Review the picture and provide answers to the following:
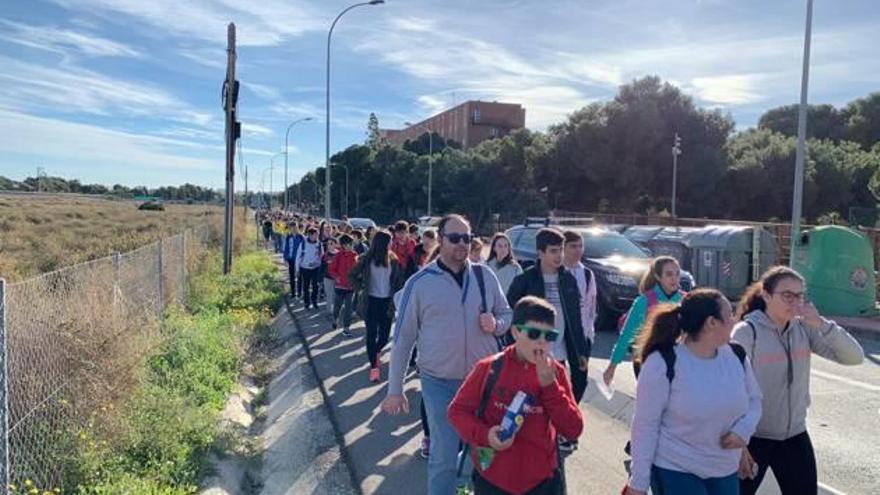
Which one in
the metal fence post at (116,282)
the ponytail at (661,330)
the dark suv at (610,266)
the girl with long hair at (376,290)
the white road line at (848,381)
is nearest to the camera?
the ponytail at (661,330)

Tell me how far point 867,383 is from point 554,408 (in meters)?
8.02

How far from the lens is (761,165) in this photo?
44.8 m

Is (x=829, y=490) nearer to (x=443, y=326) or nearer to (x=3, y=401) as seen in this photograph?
(x=443, y=326)

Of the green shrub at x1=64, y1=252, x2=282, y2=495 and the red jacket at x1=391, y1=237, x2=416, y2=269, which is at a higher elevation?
the red jacket at x1=391, y1=237, x2=416, y2=269

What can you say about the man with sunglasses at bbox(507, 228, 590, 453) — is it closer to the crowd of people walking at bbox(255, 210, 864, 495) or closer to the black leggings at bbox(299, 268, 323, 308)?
the crowd of people walking at bbox(255, 210, 864, 495)

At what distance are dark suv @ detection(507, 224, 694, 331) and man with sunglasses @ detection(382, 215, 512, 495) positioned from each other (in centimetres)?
750

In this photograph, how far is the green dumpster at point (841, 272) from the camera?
1497cm

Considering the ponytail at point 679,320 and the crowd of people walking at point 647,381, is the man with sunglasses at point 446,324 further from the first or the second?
the ponytail at point 679,320

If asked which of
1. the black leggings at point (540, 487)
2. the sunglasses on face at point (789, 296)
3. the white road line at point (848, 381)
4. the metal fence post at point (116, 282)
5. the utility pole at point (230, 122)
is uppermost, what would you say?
the utility pole at point (230, 122)

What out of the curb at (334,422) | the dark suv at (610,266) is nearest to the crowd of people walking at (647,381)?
the curb at (334,422)

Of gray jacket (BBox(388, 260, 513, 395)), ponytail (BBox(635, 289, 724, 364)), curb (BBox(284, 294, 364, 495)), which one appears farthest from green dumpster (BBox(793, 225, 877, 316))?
ponytail (BBox(635, 289, 724, 364))

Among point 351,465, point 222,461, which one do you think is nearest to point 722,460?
point 351,465

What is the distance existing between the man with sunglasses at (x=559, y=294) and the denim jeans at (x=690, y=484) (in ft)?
7.75

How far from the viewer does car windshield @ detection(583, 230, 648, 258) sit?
43.0ft
